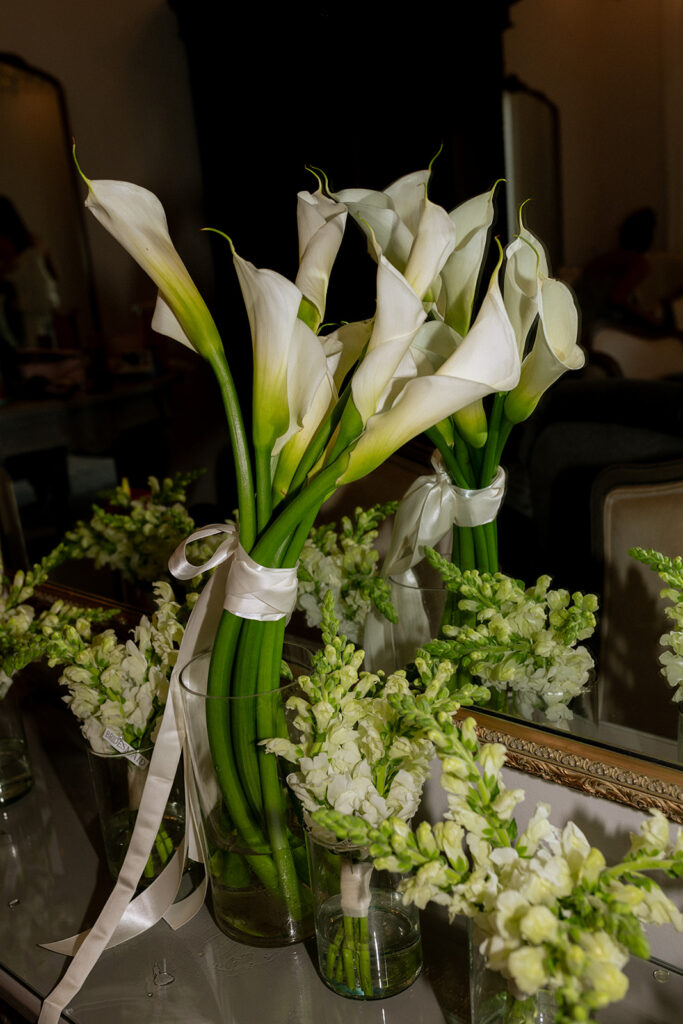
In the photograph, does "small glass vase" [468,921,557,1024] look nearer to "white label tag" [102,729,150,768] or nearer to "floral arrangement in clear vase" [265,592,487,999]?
"floral arrangement in clear vase" [265,592,487,999]

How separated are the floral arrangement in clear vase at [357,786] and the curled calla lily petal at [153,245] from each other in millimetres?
195

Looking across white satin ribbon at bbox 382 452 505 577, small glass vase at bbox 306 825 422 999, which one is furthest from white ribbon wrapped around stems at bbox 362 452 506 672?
small glass vase at bbox 306 825 422 999

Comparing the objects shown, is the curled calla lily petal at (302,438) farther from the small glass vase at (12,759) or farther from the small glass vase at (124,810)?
the small glass vase at (12,759)

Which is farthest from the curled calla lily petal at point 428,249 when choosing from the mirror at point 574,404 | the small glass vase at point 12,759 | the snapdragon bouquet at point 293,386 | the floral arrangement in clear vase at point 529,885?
the small glass vase at point 12,759

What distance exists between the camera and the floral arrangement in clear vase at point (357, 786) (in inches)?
21.0

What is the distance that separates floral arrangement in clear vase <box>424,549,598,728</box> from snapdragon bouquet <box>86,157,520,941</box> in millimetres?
121

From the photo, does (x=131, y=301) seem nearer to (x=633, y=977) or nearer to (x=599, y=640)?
(x=599, y=640)

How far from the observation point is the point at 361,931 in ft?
1.95

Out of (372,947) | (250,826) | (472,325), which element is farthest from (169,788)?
(472,325)

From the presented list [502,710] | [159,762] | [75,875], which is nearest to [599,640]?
[502,710]

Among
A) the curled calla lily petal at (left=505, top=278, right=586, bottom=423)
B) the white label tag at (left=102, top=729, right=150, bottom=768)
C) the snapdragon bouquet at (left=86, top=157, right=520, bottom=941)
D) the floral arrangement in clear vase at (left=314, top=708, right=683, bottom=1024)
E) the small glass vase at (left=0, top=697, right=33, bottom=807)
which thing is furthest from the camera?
the small glass vase at (left=0, top=697, right=33, bottom=807)

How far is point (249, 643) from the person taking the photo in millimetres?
611

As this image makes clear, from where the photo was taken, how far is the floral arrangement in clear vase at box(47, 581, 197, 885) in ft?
2.35

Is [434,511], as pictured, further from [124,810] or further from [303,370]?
[124,810]
